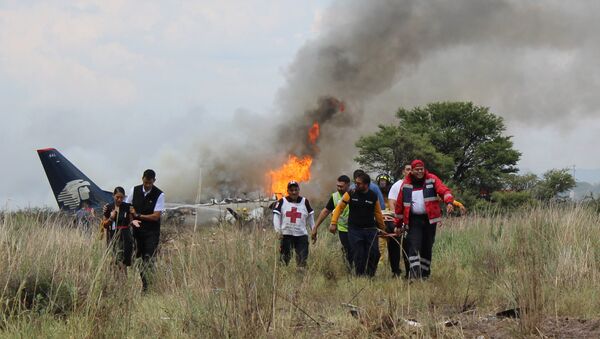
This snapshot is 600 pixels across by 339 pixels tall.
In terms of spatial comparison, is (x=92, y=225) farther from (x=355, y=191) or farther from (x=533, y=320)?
(x=533, y=320)

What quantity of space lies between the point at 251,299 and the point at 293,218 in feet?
17.8

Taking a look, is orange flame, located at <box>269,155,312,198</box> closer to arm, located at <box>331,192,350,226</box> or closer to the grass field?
arm, located at <box>331,192,350,226</box>

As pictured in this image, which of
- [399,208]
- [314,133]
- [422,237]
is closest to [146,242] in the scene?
[399,208]

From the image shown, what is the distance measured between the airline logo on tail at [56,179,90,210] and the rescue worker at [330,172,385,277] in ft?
55.5

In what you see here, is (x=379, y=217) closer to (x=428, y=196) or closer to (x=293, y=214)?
(x=428, y=196)

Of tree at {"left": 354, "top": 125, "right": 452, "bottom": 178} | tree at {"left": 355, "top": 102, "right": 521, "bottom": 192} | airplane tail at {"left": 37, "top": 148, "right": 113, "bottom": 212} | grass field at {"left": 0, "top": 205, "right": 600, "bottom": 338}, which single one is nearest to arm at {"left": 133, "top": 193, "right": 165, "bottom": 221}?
grass field at {"left": 0, "top": 205, "right": 600, "bottom": 338}

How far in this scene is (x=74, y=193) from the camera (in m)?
24.3

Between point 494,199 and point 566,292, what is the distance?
126ft

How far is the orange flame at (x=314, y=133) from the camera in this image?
1906 inches

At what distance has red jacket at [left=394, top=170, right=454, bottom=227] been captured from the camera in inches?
336

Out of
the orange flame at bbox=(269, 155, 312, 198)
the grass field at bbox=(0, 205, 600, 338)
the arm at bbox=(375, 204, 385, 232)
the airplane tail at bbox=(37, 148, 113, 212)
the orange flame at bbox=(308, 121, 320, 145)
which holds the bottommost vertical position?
the grass field at bbox=(0, 205, 600, 338)

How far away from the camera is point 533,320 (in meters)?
4.84

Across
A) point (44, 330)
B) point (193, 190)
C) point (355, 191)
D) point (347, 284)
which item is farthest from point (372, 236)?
point (193, 190)

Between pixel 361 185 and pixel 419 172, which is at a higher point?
pixel 419 172
